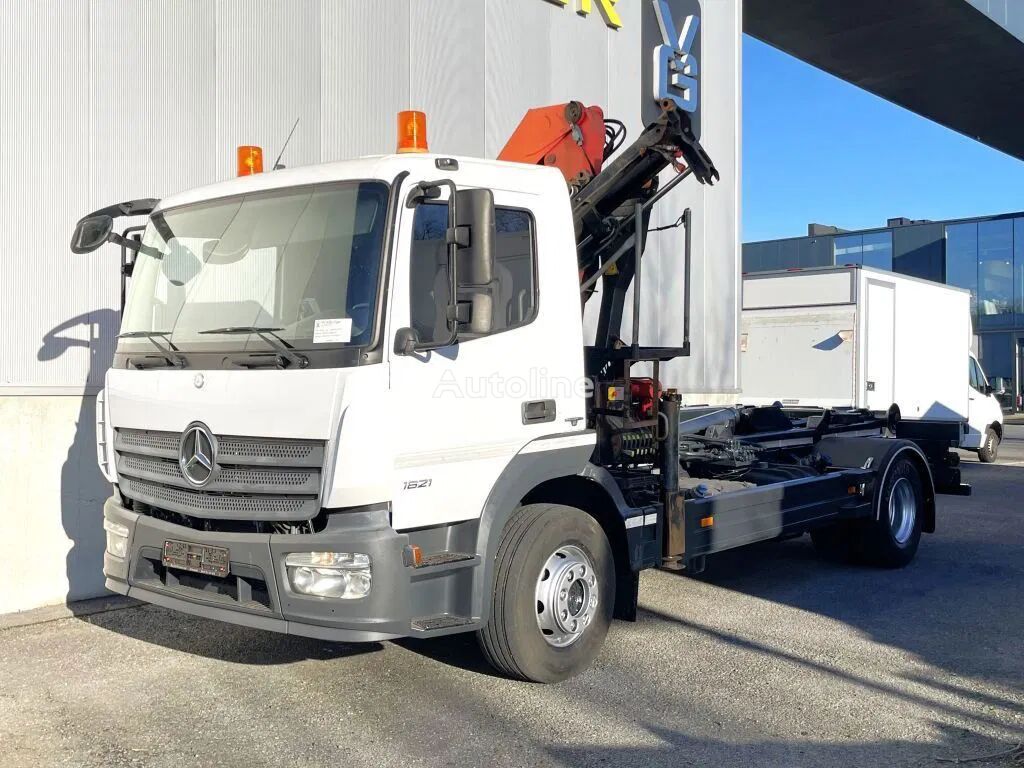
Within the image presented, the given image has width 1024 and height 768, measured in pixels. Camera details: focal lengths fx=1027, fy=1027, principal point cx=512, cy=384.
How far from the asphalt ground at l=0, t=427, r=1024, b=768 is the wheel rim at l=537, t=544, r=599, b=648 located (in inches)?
12.1

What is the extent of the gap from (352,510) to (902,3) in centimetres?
1582

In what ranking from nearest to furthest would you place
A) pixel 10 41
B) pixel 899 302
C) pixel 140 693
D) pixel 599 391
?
pixel 140 693 → pixel 599 391 → pixel 10 41 → pixel 899 302

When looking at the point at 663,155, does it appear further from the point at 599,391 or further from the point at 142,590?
the point at 142,590

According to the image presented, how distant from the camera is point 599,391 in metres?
6.26

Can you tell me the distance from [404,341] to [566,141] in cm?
261

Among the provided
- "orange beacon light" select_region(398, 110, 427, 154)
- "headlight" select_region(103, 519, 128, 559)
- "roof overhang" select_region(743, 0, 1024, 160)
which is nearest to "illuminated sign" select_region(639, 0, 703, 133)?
"roof overhang" select_region(743, 0, 1024, 160)

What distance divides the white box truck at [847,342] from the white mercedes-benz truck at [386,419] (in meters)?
9.75

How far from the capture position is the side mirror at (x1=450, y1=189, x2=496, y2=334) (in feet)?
15.5

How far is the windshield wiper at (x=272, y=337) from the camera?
4730mm

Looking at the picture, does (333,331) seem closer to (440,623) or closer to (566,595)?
(440,623)

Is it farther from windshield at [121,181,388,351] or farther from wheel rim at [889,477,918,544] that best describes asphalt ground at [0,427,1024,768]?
windshield at [121,181,388,351]

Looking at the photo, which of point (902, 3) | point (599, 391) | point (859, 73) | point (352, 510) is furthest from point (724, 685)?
point (859, 73)

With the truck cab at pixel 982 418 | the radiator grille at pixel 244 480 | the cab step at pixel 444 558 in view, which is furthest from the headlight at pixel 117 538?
the truck cab at pixel 982 418

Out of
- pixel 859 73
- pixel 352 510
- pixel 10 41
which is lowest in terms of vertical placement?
pixel 352 510
